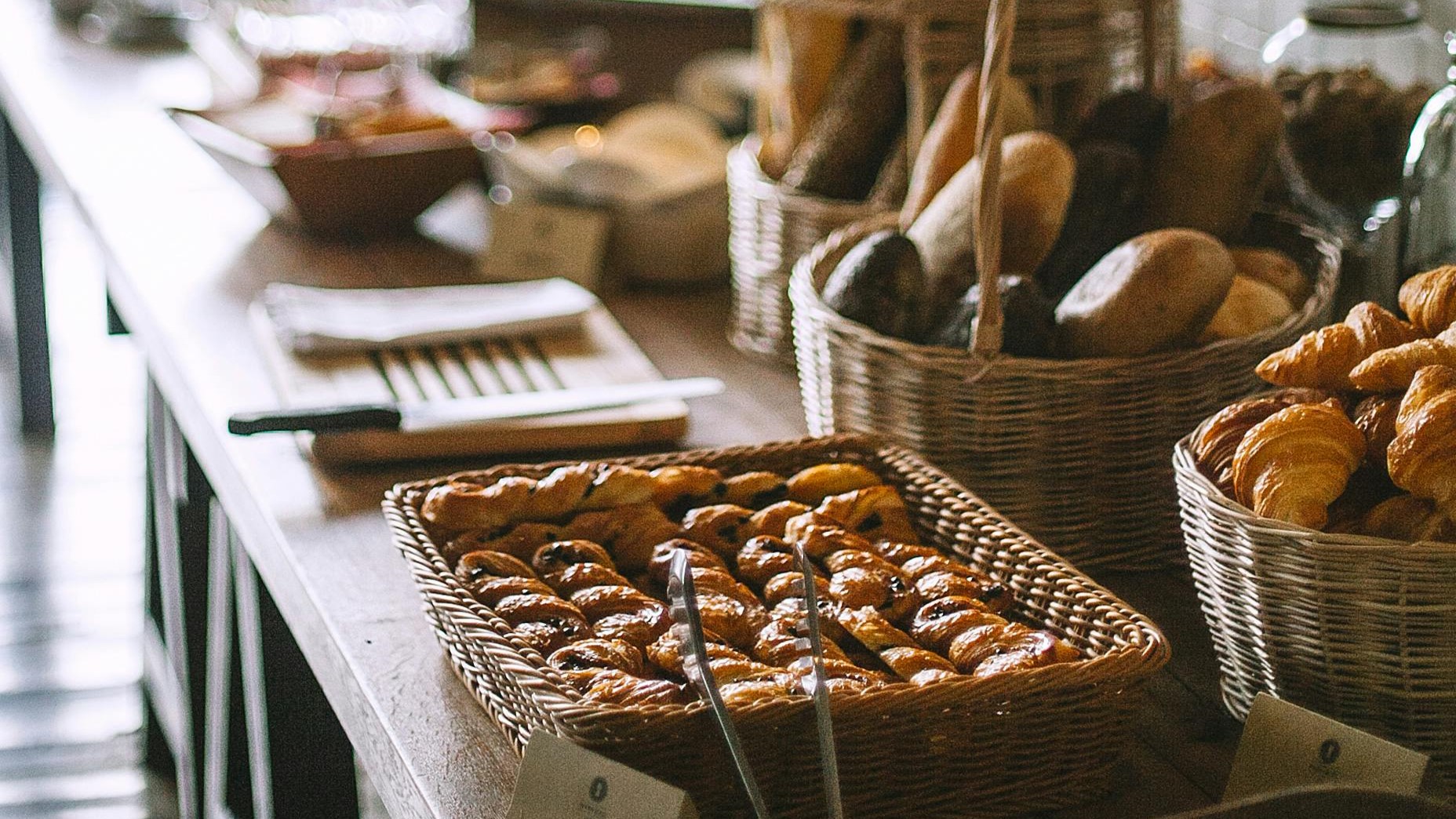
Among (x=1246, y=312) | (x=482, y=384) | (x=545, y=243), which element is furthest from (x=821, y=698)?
(x=545, y=243)

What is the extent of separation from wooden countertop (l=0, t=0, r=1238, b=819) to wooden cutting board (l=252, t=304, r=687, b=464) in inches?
0.9

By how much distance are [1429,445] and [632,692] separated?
39 centimetres

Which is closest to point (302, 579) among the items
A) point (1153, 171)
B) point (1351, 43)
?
point (1153, 171)

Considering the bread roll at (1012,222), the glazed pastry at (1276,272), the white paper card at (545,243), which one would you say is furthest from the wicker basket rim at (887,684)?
the white paper card at (545,243)

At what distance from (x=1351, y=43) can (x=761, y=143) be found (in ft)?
1.84

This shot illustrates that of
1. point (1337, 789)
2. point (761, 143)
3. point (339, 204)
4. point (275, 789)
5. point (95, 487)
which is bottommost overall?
point (95, 487)

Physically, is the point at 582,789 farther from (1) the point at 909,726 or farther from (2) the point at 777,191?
(2) the point at 777,191

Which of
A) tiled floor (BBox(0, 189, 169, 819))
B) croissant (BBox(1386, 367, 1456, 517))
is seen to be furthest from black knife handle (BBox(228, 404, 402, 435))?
tiled floor (BBox(0, 189, 169, 819))

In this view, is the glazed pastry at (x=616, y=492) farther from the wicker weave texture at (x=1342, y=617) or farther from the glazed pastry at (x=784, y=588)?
the wicker weave texture at (x=1342, y=617)

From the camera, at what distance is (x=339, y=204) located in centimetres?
187

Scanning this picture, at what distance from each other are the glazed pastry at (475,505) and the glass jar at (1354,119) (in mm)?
651

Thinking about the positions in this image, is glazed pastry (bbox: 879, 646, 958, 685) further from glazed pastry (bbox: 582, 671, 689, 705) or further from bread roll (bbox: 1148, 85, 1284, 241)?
bread roll (bbox: 1148, 85, 1284, 241)

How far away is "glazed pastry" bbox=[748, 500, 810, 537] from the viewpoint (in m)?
0.96

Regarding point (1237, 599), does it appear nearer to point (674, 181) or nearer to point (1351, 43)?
point (1351, 43)
